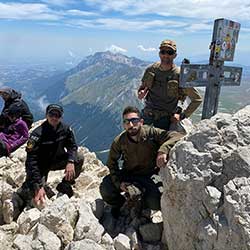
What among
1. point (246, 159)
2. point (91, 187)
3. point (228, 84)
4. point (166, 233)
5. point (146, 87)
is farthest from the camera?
point (91, 187)

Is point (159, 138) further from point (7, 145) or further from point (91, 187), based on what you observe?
point (7, 145)

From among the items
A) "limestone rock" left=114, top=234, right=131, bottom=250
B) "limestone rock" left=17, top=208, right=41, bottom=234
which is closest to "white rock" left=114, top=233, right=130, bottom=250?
"limestone rock" left=114, top=234, right=131, bottom=250

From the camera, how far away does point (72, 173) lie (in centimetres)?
1148

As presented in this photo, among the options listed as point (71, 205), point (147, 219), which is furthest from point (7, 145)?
point (147, 219)

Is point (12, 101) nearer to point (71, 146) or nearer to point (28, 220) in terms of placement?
point (71, 146)

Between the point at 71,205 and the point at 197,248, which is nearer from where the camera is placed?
the point at 197,248

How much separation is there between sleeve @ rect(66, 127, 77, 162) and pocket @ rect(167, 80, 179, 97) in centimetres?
348

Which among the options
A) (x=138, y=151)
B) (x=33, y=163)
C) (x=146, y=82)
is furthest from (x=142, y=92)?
(x=33, y=163)

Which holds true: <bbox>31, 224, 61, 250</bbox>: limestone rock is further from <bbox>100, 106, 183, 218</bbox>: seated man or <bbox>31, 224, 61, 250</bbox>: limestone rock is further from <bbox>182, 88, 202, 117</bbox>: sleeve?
<bbox>182, 88, 202, 117</bbox>: sleeve

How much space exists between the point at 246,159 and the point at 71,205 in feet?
14.6

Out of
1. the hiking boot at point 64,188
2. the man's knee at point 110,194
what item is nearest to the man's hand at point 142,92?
the man's knee at point 110,194

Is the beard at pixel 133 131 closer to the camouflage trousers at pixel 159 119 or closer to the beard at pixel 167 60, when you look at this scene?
the camouflage trousers at pixel 159 119

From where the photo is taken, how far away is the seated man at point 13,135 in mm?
14336

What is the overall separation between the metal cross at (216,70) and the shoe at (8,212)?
6036mm
